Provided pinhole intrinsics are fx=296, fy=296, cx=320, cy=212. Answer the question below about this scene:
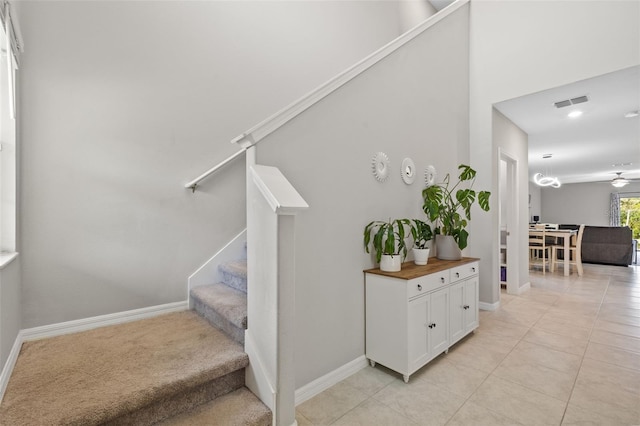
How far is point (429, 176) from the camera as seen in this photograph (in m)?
3.03

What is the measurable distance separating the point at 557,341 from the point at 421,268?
160 cm

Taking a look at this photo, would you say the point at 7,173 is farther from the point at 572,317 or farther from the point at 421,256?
the point at 572,317

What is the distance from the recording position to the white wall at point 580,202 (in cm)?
1108

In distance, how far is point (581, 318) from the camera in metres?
3.35

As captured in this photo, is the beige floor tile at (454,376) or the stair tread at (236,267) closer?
the beige floor tile at (454,376)

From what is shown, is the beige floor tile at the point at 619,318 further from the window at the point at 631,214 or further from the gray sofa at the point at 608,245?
the window at the point at 631,214

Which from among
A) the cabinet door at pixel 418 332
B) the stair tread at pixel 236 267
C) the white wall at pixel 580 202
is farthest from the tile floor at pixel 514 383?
the white wall at pixel 580 202

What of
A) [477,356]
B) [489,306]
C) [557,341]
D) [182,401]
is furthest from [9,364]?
[489,306]

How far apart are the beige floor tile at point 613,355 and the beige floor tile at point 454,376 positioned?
1101 millimetres

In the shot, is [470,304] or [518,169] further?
[518,169]

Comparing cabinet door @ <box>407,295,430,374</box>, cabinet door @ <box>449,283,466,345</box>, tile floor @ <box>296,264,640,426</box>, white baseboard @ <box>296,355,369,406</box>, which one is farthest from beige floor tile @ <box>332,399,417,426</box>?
cabinet door @ <box>449,283,466,345</box>

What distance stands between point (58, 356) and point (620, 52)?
5.23 meters

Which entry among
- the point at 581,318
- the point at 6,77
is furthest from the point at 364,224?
the point at 581,318

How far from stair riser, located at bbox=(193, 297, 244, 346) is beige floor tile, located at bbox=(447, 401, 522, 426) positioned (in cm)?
131
